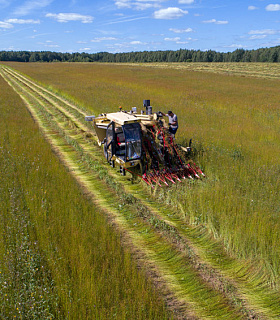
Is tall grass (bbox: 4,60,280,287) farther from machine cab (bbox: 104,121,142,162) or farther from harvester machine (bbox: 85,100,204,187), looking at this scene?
machine cab (bbox: 104,121,142,162)

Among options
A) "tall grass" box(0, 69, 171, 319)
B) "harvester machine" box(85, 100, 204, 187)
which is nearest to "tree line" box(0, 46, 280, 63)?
"harvester machine" box(85, 100, 204, 187)

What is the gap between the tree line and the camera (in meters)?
121

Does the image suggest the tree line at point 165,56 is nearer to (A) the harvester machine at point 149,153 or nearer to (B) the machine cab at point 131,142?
(A) the harvester machine at point 149,153

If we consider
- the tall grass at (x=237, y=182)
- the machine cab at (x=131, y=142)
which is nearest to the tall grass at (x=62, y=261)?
the machine cab at (x=131, y=142)

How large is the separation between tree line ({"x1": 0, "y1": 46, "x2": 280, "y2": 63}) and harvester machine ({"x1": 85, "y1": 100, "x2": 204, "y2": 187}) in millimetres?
118328

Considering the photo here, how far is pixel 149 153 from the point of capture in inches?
384

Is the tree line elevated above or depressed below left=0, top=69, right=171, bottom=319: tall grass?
above

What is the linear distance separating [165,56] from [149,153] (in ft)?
506

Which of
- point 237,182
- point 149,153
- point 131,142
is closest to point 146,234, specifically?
point 131,142

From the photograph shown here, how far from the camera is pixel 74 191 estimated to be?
803cm

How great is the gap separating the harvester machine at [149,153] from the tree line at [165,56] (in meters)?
118

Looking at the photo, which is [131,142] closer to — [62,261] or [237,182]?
[237,182]

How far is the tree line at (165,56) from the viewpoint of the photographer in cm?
12112

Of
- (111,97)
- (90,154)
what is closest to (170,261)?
(90,154)
